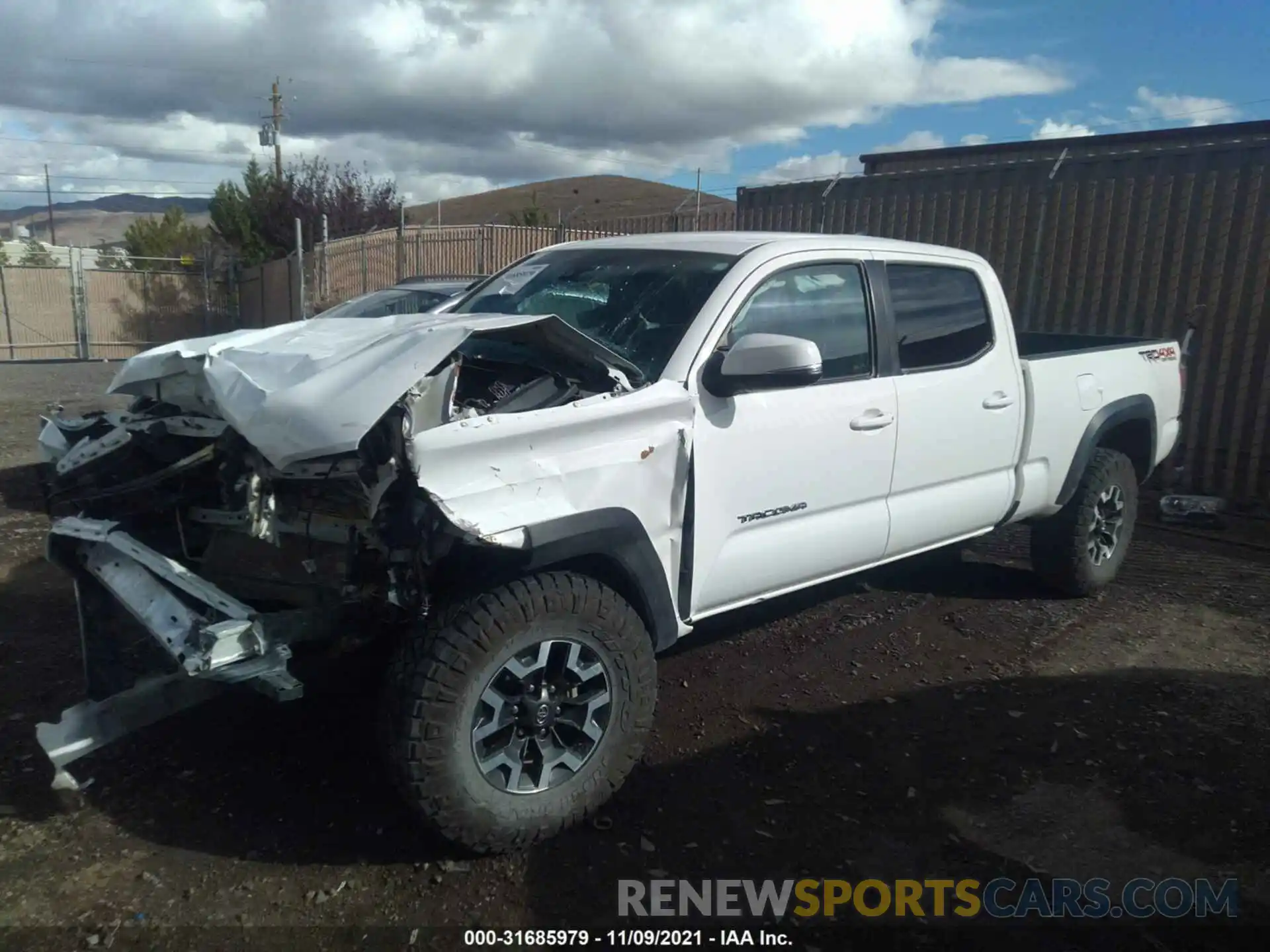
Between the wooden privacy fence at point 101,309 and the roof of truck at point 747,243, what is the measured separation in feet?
74.9

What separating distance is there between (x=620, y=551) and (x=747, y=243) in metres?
1.56

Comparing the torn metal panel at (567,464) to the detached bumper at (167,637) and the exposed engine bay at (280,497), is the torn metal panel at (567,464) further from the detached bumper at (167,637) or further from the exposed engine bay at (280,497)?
the detached bumper at (167,637)

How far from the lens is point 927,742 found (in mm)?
3988

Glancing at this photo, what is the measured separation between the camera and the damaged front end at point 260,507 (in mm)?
2816

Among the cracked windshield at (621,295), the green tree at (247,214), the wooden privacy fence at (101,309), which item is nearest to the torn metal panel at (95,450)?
the cracked windshield at (621,295)

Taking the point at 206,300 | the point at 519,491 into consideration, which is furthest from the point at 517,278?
the point at 206,300

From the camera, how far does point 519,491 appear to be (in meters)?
2.96

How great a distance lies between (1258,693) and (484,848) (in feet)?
11.9

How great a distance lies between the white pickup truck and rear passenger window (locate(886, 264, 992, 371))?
19 mm

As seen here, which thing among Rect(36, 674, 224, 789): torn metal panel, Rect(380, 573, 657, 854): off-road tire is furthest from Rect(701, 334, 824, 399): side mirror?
Rect(36, 674, 224, 789): torn metal panel

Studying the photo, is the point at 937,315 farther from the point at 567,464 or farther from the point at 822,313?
the point at 567,464

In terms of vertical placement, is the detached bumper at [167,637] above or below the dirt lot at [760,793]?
above

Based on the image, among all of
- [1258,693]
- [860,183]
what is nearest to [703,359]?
[1258,693]

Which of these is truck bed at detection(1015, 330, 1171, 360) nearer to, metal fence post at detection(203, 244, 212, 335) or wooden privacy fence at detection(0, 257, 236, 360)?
wooden privacy fence at detection(0, 257, 236, 360)
